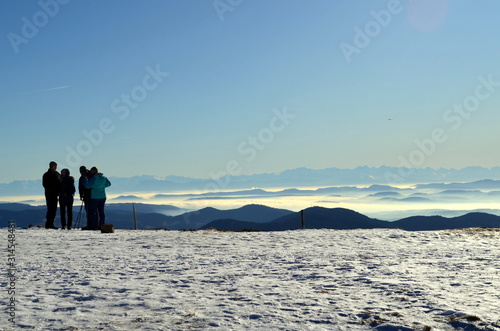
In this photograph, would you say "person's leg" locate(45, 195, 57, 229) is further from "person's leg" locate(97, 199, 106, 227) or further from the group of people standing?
"person's leg" locate(97, 199, 106, 227)

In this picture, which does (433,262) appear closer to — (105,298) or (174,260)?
(174,260)

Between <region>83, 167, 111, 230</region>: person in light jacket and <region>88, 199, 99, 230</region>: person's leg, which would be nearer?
<region>83, 167, 111, 230</region>: person in light jacket

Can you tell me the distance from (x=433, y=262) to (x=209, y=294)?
20.3 feet

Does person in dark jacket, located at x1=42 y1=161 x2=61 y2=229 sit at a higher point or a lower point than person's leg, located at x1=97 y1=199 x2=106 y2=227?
higher

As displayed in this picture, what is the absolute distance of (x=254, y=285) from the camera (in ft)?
30.7

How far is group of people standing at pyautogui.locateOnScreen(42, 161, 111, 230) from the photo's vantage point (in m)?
19.7

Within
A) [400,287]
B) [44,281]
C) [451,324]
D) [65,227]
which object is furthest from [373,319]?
[65,227]

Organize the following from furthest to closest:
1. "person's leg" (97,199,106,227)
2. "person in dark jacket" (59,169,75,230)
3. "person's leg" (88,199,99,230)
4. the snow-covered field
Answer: "person in dark jacket" (59,169,75,230) < "person's leg" (97,199,106,227) < "person's leg" (88,199,99,230) < the snow-covered field

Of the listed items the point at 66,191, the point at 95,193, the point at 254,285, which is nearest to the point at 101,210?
the point at 95,193

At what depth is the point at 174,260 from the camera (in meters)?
12.5

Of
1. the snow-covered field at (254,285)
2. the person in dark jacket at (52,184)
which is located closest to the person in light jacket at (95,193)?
the person in dark jacket at (52,184)

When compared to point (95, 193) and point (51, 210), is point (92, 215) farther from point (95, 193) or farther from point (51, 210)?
point (51, 210)

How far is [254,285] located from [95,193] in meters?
12.1

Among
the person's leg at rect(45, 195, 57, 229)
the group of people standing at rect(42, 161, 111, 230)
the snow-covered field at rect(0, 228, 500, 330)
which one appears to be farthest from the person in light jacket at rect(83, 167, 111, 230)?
the snow-covered field at rect(0, 228, 500, 330)
